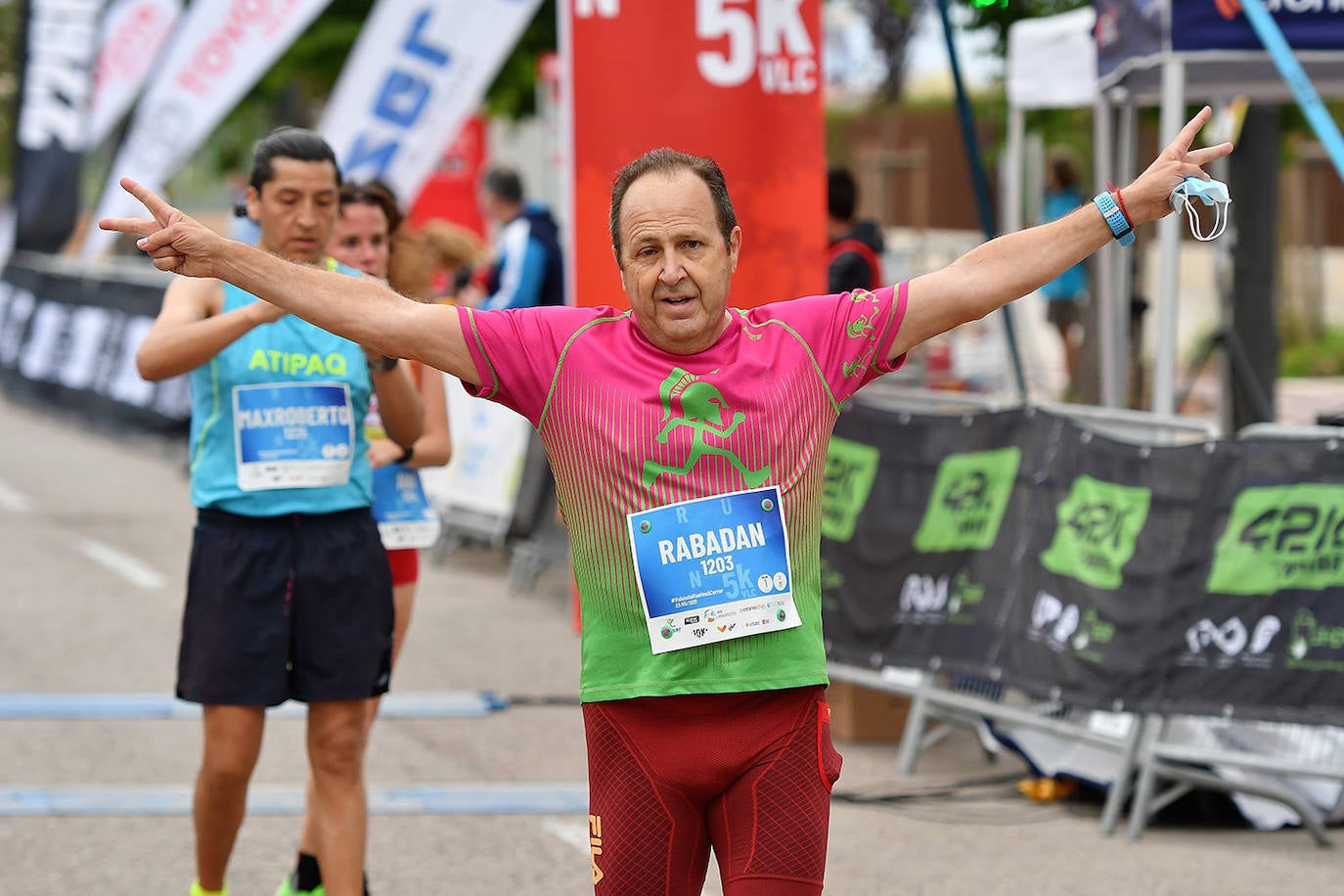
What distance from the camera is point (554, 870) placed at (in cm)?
595

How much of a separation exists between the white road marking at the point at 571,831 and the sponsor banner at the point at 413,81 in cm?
744

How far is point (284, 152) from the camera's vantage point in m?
4.81

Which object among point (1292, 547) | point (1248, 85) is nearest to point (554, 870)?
point (1292, 547)

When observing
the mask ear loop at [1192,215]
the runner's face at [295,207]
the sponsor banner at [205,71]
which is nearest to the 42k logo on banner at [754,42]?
the runner's face at [295,207]

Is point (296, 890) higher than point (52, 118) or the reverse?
the reverse

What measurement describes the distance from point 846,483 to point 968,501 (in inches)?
25.8

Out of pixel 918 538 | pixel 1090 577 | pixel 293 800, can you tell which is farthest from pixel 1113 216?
pixel 293 800

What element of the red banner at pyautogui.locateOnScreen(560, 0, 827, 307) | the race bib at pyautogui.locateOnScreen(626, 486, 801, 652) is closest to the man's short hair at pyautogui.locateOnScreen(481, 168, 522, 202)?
the red banner at pyautogui.locateOnScreen(560, 0, 827, 307)

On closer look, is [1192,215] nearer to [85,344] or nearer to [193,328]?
[193,328]

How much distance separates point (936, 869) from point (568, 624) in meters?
4.41

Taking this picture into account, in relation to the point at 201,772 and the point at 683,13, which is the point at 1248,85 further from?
the point at 201,772

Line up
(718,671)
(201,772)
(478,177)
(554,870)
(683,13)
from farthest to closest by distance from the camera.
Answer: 1. (478,177)
2. (683,13)
3. (554,870)
4. (201,772)
5. (718,671)

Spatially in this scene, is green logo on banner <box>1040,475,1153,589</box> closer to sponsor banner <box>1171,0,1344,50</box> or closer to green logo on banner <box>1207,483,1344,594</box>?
green logo on banner <box>1207,483,1344,594</box>

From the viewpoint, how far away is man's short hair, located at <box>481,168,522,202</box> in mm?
13117
